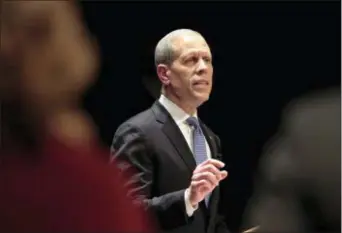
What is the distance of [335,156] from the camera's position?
1.86 feet

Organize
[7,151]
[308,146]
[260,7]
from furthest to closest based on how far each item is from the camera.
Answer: [260,7]
[308,146]
[7,151]

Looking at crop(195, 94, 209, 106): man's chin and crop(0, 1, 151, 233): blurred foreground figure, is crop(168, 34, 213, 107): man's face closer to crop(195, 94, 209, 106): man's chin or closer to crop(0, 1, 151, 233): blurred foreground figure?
crop(195, 94, 209, 106): man's chin

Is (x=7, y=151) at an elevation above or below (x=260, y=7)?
below

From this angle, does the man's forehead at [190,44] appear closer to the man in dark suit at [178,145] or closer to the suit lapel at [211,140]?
the man in dark suit at [178,145]

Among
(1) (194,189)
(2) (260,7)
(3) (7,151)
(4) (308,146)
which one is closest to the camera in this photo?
(3) (7,151)

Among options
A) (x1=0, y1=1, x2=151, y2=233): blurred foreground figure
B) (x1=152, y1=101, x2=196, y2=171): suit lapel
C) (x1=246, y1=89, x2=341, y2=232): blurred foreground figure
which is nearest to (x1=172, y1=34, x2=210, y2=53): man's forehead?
(x1=152, y1=101, x2=196, y2=171): suit lapel

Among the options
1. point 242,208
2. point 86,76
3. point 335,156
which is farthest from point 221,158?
point 86,76

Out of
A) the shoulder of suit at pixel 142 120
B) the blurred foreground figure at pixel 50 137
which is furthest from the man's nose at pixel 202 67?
the blurred foreground figure at pixel 50 137

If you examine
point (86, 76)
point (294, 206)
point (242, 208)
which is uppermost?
point (86, 76)

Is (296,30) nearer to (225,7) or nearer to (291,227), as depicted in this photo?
(225,7)

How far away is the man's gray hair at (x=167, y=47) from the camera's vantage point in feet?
3.71

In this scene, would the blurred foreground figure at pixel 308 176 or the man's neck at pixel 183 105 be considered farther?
the man's neck at pixel 183 105

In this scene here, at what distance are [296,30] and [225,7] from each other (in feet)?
0.41

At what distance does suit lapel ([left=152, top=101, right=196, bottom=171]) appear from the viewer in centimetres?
108
